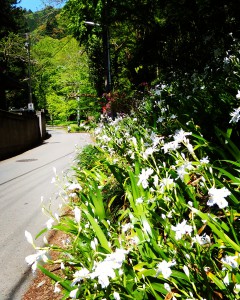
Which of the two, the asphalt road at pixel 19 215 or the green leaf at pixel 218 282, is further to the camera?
the asphalt road at pixel 19 215

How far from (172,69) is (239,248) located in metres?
6.34

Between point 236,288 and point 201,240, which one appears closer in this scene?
point 236,288

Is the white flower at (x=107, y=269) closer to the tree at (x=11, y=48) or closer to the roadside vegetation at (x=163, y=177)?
the roadside vegetation at (x=163, y=177)

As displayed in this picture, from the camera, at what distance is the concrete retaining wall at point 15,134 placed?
12984 millimetres

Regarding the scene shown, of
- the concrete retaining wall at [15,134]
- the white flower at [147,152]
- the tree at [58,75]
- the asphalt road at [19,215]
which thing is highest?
the tree at [58,75]

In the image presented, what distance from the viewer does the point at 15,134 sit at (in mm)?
14375

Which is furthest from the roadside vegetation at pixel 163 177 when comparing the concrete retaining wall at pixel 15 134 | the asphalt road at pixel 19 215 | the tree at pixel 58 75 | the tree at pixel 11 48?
the tree at pixel 58 75

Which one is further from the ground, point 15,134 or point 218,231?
point 218,231

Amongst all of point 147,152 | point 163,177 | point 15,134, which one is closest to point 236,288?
point 147,152

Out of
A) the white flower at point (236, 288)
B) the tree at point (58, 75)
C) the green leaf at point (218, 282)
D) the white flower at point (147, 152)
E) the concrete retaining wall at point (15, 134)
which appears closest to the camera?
the white flower at point (236, 288)

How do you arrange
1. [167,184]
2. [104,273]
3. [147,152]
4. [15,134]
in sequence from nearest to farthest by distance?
[104,273] < [167,184] < [147,152] < [15,134]

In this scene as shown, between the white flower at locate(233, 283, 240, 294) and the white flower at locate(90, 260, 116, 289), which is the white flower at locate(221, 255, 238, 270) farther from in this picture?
the white flower at locate(90, 260, 116, 289)

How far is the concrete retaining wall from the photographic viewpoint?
42.6 feet

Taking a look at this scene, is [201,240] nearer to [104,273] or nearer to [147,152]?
[104,273]
